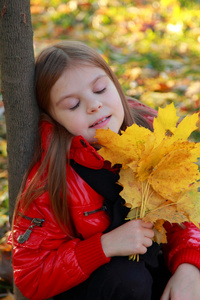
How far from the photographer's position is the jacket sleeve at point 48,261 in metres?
1.56

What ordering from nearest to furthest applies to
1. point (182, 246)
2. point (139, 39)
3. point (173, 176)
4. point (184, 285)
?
1. point (173, 176)
2. point (184, 285)
3. point (182, 246)
4. point (139, 39)

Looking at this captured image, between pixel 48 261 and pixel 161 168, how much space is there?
0.62 metres

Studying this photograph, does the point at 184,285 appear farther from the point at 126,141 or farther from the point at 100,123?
the point at 100,123

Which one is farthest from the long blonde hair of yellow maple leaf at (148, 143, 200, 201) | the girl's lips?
yellow maple leaf at (148, 143, 200, 201)

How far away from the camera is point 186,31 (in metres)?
4.73

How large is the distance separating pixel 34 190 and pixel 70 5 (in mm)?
4733

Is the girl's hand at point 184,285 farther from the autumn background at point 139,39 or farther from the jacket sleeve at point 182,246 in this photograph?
the autumn background at point 139,39

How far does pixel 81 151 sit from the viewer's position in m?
1.64

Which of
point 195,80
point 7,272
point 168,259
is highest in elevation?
point 195,80

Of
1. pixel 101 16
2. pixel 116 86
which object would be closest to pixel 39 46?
pixel 101 16

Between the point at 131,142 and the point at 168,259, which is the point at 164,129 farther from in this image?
the point at 168,259

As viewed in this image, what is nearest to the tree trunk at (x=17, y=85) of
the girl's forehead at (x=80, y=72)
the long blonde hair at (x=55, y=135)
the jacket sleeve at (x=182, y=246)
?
the long blonde hair at (x=55, y=135)

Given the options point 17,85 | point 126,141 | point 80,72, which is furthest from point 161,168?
point 17,85

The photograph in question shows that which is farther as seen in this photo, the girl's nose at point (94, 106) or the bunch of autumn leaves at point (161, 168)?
the girl's nose at point (94, 106)
